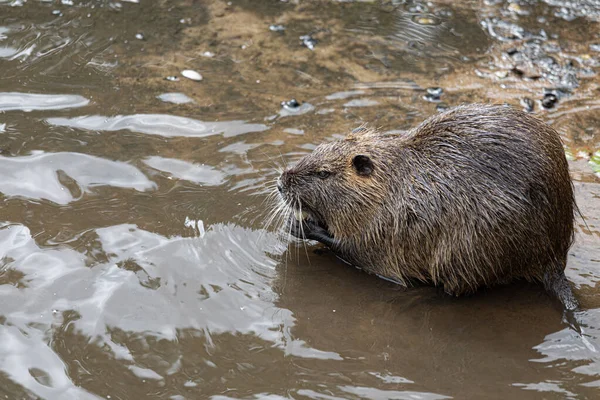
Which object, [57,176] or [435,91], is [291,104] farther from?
[57,176]

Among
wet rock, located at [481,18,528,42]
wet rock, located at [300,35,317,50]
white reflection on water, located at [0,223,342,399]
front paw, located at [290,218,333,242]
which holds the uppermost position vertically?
wet rock, located at [481,18,528,42]

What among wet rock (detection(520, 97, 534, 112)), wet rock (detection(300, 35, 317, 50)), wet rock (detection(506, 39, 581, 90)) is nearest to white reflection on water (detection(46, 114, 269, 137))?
wet rock (detection(300, 35, 317, 50))

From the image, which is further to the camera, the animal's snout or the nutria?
the animal's snout

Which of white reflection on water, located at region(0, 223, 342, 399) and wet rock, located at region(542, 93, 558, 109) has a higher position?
wet rock, located at region(542, 93, 558, 109)

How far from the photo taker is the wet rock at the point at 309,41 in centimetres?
715

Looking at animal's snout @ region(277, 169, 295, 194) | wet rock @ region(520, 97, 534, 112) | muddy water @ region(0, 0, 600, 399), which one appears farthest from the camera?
wet rock @ region(520, 97, 534, 112)

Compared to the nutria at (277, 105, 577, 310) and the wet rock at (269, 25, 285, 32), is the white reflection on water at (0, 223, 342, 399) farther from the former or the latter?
the wet rock at (269, 25, 285, 32)

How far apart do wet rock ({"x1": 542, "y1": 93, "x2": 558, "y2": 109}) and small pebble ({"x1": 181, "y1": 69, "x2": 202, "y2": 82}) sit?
2.86 metres

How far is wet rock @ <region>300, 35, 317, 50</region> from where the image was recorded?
715cm

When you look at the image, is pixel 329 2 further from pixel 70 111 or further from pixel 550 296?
pixel 550 296

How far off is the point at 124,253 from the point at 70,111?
1.80 meters

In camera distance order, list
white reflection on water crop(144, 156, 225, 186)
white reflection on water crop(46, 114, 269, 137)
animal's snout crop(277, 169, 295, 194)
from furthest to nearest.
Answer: white reflection on water crop(46, 114, 269, 137), white reflection on water crop(144, 156, 225, 186), animal's snout crop(277, 169, 295, 194)

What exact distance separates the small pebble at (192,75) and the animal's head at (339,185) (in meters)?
1.97

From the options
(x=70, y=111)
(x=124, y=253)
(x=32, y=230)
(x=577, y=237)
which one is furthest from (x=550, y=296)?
(x=70, y=111)
